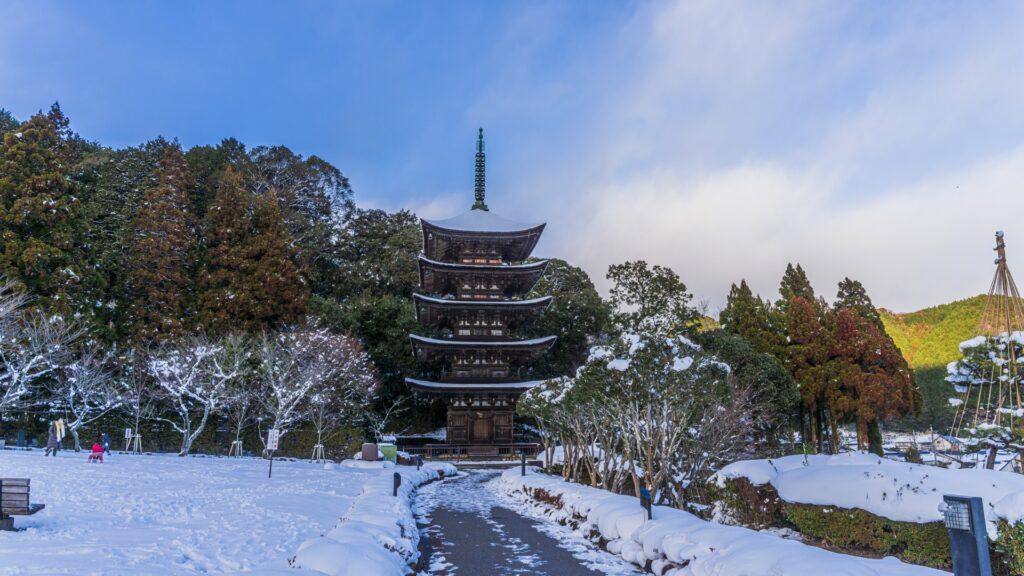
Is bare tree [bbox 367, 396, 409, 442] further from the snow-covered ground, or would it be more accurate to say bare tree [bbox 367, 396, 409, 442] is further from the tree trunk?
the tree trunk

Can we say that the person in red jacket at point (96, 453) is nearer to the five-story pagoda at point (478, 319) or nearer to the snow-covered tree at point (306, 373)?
the snow-covered tree at point (306, 373)

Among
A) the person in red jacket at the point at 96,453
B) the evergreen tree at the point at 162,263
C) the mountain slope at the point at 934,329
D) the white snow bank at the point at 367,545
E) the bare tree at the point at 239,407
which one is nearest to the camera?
the white snow bank at the point at 367,545

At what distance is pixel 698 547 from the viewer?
7.11m

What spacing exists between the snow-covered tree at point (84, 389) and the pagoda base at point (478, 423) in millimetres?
15745

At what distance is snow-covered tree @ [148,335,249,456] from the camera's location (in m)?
25.7

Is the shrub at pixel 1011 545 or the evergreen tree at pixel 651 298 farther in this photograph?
the evergreen tree at pixel 651 298

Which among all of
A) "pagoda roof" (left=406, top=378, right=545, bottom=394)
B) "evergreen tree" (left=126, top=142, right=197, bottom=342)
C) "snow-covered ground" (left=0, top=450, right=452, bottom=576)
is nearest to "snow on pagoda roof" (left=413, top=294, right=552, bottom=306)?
"pagoda roof" (left=406, top=378, right=545, bottom=394)

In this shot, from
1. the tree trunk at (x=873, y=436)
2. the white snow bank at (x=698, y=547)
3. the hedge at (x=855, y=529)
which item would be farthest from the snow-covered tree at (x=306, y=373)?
the tree trunk at (x=873, y=436)

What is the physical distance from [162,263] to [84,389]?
32.2 feet

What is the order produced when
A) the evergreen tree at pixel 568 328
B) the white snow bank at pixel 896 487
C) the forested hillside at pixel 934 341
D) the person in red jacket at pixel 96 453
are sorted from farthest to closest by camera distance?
1. the forested hillside at pixel 934 341
2. the evergreen tree at pixel 568 328
3. the person in red jacket at pixel 96 453
4. the white snow bank at pixel 896 487

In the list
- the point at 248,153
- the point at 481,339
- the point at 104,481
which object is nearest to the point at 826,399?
the point at 481,339

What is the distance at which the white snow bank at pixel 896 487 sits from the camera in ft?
24.3

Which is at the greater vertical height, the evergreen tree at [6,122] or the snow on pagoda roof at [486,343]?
the evergreen tree at [6,122]

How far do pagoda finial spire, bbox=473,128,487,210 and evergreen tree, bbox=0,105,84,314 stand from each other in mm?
23234
